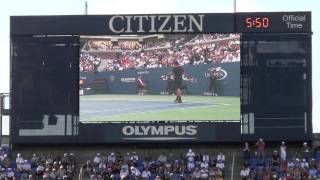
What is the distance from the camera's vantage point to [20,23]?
111 feet

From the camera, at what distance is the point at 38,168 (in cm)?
3325

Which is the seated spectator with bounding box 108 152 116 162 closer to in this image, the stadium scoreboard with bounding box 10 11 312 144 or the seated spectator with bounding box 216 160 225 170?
the stadium scoreboard with bounding box 10 11 312 144

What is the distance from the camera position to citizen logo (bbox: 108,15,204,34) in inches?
1320

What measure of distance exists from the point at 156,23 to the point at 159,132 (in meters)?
3.76

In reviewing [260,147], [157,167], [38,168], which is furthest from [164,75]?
[38,168]

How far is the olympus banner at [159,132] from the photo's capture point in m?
33.7

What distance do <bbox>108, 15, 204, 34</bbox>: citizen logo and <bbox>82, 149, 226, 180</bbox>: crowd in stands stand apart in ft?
13.9

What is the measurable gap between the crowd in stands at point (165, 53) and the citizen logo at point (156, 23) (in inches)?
14.4

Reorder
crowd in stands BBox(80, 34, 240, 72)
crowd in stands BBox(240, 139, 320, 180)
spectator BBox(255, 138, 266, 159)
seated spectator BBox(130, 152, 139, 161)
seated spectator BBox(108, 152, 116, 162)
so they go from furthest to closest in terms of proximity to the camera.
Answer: seated spectator BBox(108, 152, 116, 162) < seated spectator BBox(130, 152, 139, 161) < crowd in stands BBox(80, 34, 240, 72) < spectator BBox(255, 138, 266, 159) < crowd in stands BBox(240, 139, 320, 180)

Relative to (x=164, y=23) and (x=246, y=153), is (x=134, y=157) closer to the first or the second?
(x=246, y=153)

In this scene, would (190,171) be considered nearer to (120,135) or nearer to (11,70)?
(120,135)

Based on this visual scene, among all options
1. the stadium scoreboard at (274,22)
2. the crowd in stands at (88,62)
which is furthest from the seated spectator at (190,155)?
the stadium scoreboard at (274,22)

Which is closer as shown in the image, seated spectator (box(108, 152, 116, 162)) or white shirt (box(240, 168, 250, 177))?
white shirt (box(240, 168, 250, 177))

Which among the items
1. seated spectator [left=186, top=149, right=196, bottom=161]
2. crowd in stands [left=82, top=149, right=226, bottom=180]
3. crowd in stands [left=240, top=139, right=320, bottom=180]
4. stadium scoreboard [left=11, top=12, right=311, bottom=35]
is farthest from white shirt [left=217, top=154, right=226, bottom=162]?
stadium scoreboard [left=11, top=12, right=311, bottom=35]
